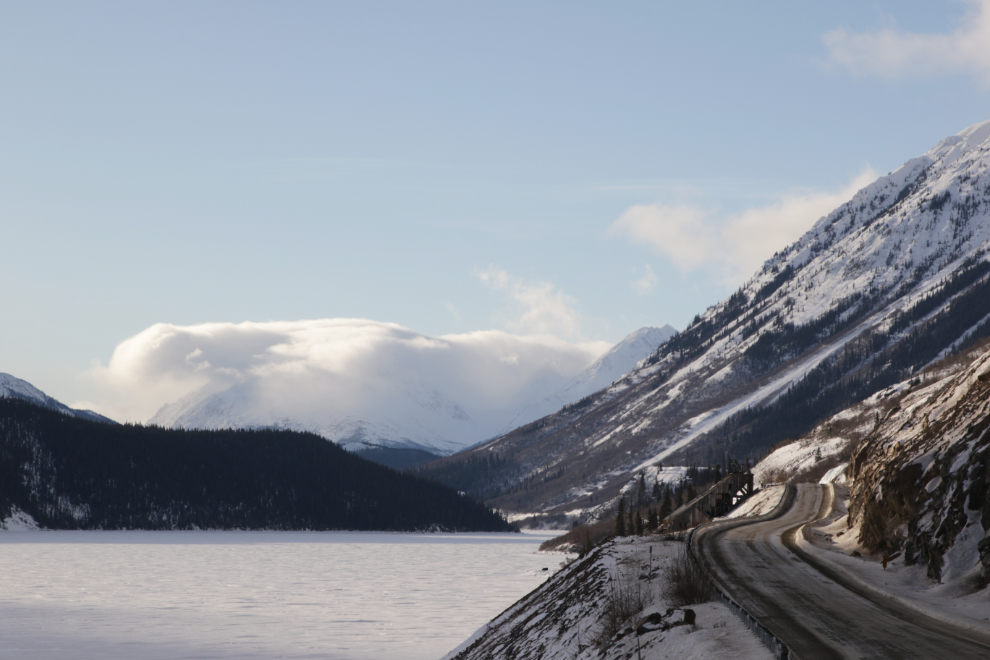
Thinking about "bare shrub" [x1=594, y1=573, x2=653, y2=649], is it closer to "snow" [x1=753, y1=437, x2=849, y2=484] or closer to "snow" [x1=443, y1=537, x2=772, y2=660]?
"snow" [x1=443, y1=537, x2=772, y2=660]

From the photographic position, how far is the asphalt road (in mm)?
20062

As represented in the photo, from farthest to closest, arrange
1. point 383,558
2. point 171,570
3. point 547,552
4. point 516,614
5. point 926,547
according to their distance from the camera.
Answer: point 547,552
point 383,558
point 171,570
point 516,614
point 926,547

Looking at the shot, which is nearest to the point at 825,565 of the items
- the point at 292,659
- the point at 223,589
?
the point at 292,659

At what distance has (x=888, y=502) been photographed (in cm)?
3494

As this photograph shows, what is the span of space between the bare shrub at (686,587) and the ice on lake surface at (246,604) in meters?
33.9

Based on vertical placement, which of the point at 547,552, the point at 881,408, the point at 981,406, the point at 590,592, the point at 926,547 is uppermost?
the point at 881,408

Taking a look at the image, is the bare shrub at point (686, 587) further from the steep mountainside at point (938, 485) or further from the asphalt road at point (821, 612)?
the steep mountainside at point (938, 485)

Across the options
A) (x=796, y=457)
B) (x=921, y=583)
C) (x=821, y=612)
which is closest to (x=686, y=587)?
(x=821, y=612)

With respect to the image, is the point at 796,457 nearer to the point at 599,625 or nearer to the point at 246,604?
the point at 246,604

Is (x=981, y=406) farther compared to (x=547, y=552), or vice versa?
(x=547, y=552)

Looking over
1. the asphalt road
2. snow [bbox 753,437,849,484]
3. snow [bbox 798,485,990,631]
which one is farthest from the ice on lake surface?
snow [bbox 753,437,849,484]

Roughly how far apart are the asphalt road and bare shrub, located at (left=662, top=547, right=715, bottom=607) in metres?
0.93

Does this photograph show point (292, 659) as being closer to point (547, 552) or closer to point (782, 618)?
point (782, 618)

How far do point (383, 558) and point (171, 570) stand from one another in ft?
153
